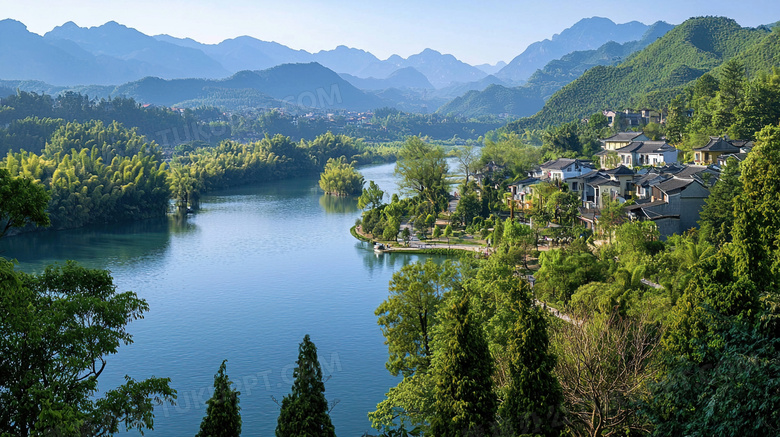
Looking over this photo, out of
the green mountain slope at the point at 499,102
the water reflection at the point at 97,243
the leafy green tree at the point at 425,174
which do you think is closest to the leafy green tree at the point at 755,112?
the leafy green tree at the point at 425,174

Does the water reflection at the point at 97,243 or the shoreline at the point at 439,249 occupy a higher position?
the water reflection at the point at 97,243

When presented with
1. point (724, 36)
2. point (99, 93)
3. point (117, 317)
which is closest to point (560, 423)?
point (117, 317)

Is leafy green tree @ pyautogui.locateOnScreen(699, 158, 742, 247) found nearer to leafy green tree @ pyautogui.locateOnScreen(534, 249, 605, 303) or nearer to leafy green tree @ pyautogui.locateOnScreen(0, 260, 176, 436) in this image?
leafy green tree @ pyautogui.locateOnScreen(534, 249, 605, 303)

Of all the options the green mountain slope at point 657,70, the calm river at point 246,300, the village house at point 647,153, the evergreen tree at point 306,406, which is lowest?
the calm river at point 246,300

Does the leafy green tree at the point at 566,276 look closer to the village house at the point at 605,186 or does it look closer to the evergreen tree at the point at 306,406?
the evergreen tree at the point at 306,406

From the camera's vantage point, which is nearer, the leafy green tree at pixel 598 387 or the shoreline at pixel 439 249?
the leafy green tree at pixel 598 387

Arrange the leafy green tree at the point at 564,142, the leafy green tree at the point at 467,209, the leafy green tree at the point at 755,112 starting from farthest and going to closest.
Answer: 1. the leafy green tree at the point at 564,142
2. the leafy green tree at the point at 755,112
3. the leafy green tree at the point at 467,209

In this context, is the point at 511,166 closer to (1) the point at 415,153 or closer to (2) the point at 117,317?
(1) the point at 415,153

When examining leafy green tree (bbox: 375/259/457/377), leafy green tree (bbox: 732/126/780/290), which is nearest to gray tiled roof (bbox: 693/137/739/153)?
leafy green tree (bbox: 732/126/780/290)
